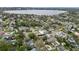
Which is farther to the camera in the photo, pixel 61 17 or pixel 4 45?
pixel 61 17

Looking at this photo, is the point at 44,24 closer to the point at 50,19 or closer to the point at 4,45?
the point at 50,19

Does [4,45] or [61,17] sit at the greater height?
[61,17]

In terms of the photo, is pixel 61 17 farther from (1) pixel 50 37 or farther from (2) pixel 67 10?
(1) pixel 50 37
